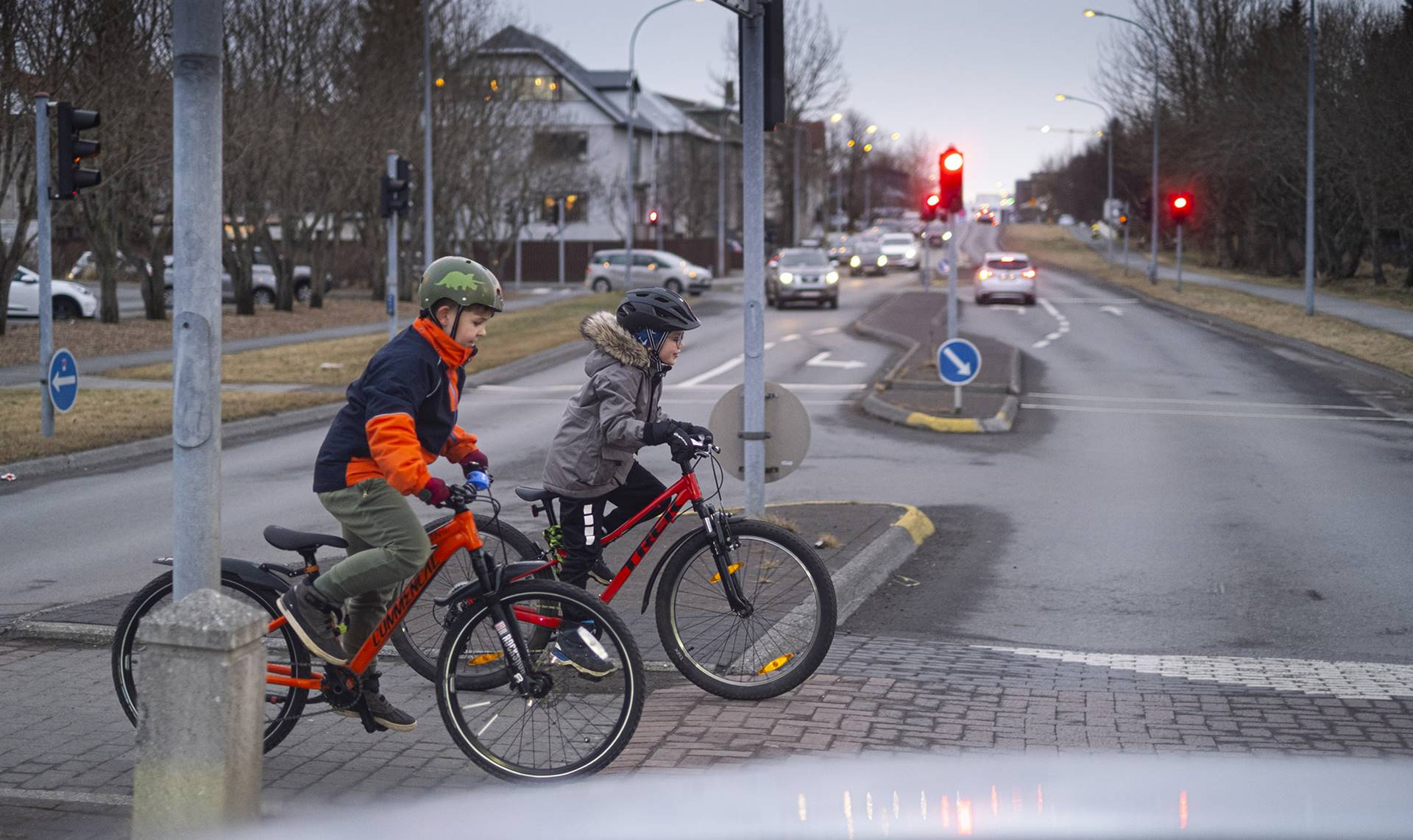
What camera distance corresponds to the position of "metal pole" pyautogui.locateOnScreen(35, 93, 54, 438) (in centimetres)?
1509

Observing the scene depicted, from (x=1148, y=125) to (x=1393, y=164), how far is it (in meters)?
24.8

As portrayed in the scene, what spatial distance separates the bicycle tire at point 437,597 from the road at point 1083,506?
236 centimetres

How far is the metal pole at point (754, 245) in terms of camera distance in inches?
367

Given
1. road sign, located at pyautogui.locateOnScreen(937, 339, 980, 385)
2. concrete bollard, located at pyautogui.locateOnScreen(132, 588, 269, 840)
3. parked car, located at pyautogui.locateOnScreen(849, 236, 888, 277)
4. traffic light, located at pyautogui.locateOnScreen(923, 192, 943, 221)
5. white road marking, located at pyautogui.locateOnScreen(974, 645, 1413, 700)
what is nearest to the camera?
concrete bollard, located at pyautogui.locateOnScreen(132, 588, 269, 840)

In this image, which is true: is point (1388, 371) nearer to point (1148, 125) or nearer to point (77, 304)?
point (77, 304)

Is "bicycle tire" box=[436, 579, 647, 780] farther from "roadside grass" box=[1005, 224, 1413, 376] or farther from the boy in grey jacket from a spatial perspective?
"roadside grass" box=[1005, 224, 1413, 376]

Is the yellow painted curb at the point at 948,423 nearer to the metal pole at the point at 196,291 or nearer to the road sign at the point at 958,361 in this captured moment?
the road sign at the point at 958,361

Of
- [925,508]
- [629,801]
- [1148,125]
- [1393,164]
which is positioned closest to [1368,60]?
[1393,164]

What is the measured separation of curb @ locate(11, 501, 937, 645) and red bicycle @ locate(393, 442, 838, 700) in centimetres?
140

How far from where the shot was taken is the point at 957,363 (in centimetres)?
1697

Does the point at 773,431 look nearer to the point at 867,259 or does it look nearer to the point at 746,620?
the point at 746,620

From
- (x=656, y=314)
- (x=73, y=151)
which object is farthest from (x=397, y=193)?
(x=656, y=314)

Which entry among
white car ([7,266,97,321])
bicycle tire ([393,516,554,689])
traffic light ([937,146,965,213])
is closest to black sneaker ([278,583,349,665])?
bicycle tire ([393,516,554,689])

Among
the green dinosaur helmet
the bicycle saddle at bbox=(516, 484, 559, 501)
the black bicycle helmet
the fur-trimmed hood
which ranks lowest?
the bicycle saddle at bbox=(516, 484, 559, 501)
